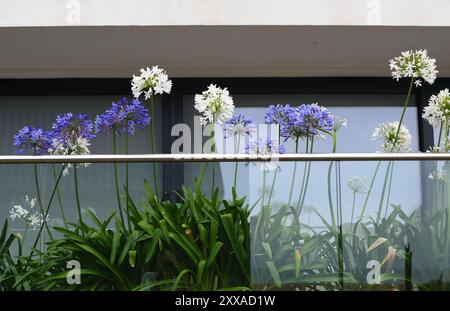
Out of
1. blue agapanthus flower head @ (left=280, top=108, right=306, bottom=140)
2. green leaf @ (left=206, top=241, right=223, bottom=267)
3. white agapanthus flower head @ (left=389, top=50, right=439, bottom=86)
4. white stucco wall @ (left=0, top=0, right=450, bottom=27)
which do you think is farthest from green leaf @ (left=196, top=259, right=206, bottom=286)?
white stucco wall @ (left=0, top=0, right=450, bottom=27)

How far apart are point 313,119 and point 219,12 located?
209cm

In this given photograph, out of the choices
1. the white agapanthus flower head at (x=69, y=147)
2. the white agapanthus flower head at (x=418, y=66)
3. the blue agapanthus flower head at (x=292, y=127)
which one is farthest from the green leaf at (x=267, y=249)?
the white agapanthus flower head at (x=418, y=66)

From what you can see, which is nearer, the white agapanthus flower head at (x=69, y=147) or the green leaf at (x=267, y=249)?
the green leaf at (x=267, y=249)

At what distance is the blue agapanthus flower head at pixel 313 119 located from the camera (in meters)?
4.55

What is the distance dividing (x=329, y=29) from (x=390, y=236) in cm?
264

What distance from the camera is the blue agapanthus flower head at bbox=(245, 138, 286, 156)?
4.30 m

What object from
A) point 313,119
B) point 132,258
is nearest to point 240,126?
point 313,119

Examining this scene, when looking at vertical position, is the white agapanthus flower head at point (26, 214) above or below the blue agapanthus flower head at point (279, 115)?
below

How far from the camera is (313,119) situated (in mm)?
4574

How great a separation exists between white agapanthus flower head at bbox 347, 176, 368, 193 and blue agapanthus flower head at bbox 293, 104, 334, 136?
1.46 ft

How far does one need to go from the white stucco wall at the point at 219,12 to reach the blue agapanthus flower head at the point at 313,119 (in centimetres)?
193

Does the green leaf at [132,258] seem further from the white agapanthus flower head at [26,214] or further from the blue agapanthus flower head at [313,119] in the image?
the blue agapanthus flower head at [313,119]

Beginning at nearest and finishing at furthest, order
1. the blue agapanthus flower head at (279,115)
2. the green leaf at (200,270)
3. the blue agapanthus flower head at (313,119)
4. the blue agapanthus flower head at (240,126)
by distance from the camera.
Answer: the green leaf at (200,270) < the blue agapanthus flower head at (313,119) < the blue agapanthus flower head at (279,115) < the blue agapanthus flower head at (240,126)

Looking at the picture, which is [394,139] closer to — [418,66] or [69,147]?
[418,66]
